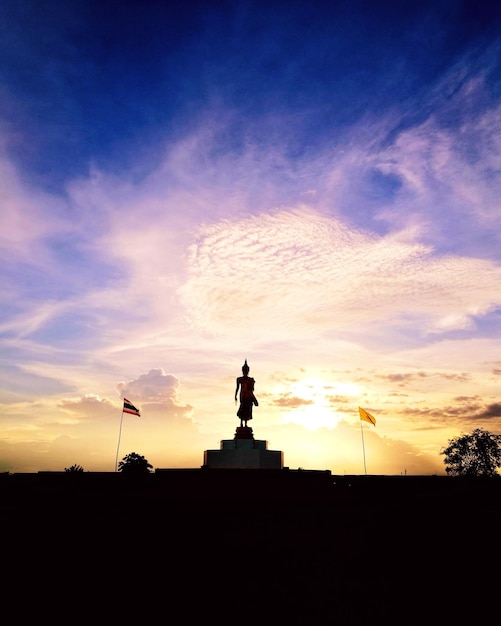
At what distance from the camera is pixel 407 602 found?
4031 millimetres

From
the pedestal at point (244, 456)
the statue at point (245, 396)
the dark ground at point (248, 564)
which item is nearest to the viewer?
the dark ground at point (248, 564)

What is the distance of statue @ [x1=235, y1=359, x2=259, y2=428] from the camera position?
22.5 meters

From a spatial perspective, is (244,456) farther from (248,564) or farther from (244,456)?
(248,564)

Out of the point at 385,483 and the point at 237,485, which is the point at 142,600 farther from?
the point at 385,483

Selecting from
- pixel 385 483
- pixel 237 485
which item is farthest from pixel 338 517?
pixel 385 483

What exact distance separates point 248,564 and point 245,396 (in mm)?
17491

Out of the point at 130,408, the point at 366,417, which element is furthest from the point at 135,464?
the point at 366,417

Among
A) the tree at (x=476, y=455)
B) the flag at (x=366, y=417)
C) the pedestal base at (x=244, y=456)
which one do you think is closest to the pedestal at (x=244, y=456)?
the pedestal base at (x=244, y=456)

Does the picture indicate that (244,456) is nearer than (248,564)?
No

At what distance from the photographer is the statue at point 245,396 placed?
22531 mm

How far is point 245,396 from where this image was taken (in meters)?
22.8

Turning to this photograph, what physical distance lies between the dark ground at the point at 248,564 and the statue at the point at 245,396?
32.9 ft

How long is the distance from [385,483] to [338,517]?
10498 millimetres

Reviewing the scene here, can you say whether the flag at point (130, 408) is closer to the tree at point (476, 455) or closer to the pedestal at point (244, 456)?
the pedestal at point (244, 456)
